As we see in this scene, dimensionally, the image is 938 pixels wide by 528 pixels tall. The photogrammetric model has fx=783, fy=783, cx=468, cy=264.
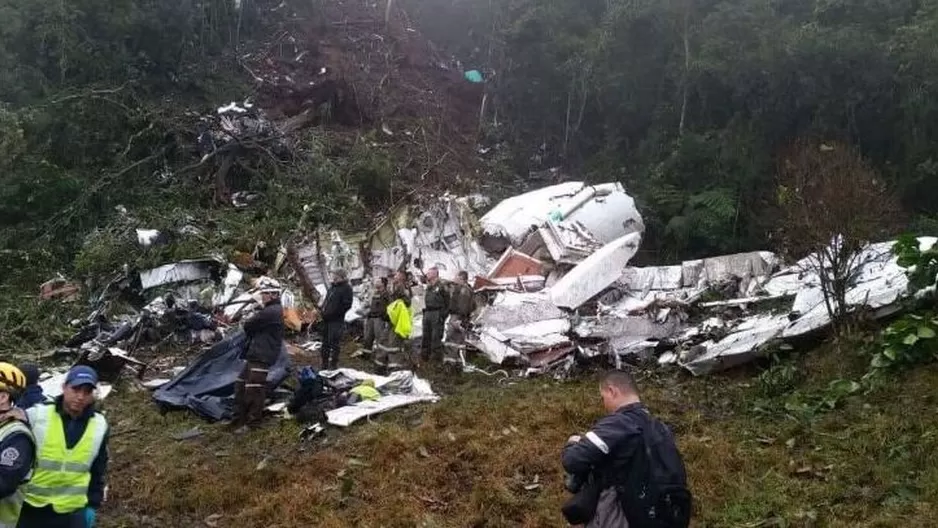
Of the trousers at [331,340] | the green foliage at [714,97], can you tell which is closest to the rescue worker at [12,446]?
the trousers at [331,340]

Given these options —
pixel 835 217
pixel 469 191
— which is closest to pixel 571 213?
pixel 469 191

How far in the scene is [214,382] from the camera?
747cm

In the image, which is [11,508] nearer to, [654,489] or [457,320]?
[654,489]

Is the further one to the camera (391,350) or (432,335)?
(432,335)

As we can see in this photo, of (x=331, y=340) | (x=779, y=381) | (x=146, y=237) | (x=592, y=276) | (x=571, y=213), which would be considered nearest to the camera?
(x=779, y=381)

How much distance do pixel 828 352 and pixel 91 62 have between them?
17.0 meters

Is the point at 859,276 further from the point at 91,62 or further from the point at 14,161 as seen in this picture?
the point at 91,62

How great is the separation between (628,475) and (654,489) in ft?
0.33

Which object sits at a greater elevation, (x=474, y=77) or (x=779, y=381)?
(x=474, y=77)

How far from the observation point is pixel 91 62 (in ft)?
59.4

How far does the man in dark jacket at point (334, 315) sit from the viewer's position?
27.2 feet

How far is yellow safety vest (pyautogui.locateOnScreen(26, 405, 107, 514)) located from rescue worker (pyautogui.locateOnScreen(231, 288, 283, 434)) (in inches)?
133

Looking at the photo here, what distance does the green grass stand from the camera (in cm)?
488

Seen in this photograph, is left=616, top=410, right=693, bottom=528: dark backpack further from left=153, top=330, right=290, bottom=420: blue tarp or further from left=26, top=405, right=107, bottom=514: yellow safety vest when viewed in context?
left=153, top=330, right=290, bottom=420: blue tarp
